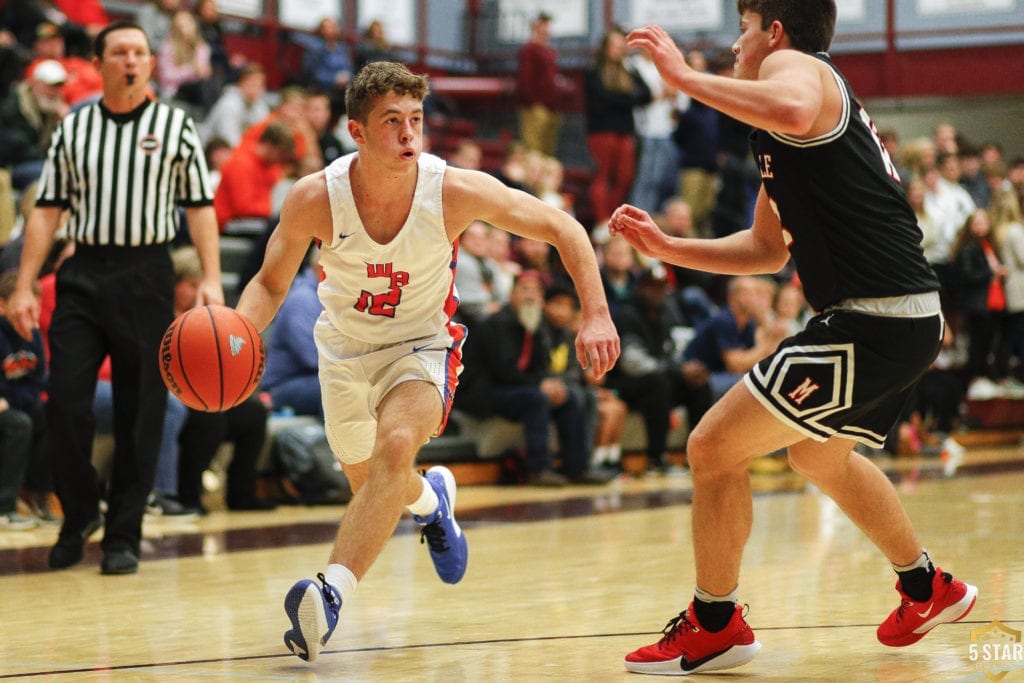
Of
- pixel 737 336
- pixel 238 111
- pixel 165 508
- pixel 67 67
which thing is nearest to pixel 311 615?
pixel 165 508

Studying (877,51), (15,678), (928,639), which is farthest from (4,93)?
(877,51)

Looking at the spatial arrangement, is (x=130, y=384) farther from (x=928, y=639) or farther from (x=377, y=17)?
(x=377, y=17)

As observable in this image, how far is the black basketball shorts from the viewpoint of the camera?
4.06 metres

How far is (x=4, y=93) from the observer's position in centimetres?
1073

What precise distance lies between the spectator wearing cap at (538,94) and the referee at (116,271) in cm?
1047

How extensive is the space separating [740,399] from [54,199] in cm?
342

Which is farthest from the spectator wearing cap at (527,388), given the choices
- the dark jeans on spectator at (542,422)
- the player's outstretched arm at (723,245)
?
the player's outstretched arm at (723,245)

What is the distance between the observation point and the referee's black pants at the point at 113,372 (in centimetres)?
618

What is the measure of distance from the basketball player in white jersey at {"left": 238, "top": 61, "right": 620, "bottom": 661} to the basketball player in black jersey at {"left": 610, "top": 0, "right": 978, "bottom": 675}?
1.61 feet

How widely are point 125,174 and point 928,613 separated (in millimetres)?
3684

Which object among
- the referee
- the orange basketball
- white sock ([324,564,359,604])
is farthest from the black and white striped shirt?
white sock ([324,564,359,604])

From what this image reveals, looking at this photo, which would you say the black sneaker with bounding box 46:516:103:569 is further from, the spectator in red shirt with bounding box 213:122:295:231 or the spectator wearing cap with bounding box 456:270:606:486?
the spectator in red shirt with bounding box 213:122:295:231

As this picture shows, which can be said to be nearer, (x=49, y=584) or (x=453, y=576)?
(x=453, y=576)

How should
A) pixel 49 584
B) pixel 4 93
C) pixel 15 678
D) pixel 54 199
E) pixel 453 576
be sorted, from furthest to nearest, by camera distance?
pixel 4 93 < pixel 54 199 < pixel 49 584 < pixel 453 576 < pixel 15 678
